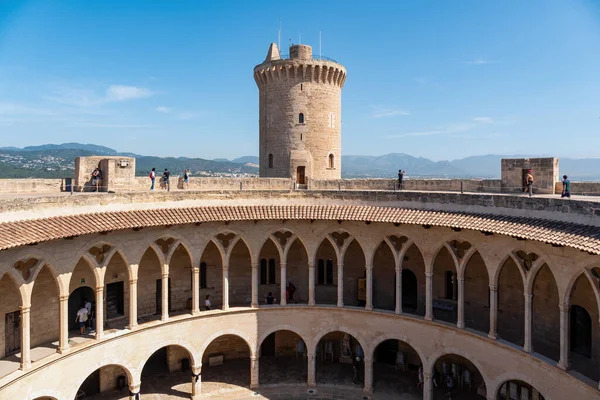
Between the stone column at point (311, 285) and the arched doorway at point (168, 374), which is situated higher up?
the stone column at point (311, 285)

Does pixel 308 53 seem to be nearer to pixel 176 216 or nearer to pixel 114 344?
pixel 176 216

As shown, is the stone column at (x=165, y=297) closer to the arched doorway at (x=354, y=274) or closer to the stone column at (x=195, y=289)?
the stone column at (x=195, y=289)

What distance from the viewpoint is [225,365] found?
30.2 meters

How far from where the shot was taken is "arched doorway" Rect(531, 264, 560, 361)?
21.9 meters

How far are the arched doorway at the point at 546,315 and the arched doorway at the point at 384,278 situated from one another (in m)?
8.69

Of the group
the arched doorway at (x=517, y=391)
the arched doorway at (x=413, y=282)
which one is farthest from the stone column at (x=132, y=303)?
the arched doorway at (x=517, y=391)

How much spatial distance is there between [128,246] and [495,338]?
18992 millimetres

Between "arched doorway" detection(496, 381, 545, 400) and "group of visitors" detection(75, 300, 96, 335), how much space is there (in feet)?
70.9

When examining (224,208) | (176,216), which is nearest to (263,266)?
(224,208)

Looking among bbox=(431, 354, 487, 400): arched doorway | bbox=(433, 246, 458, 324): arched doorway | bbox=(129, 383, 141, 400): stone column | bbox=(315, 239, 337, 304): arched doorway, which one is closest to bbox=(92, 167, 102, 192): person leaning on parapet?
bbox=(129, 383, 141, 400): stone column

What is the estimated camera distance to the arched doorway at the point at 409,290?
29.1 meters

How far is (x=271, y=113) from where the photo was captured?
40125 mm

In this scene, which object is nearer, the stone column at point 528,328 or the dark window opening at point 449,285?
the stone column at point 528,328

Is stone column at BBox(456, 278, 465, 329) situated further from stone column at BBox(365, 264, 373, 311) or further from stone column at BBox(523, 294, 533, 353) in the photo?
stone column at BBox(365, 264, 373, 311)
